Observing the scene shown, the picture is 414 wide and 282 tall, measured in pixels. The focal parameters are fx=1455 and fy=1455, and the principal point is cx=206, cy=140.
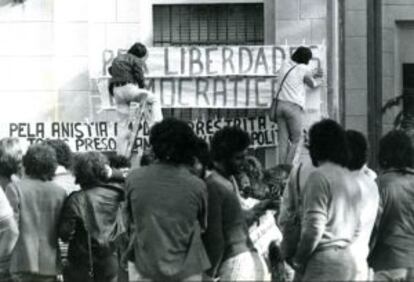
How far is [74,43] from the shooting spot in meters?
21.2

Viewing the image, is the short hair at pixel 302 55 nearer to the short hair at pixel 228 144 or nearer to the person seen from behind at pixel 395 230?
the person seen from behind at pixel 395 230

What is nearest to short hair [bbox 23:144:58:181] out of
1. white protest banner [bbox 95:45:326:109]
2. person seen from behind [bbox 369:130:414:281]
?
person seen from behind [bbox 369:130:414:281]

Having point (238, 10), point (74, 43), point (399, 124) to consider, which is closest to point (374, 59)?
point (399, 124)

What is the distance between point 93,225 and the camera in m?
12.8

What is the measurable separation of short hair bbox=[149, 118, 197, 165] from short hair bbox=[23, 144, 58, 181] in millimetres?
2012

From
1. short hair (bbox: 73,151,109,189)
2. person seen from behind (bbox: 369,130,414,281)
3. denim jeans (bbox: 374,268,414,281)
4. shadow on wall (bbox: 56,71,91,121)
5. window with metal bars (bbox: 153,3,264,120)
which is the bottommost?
denim jeans (bbox: 374,268,414,281)

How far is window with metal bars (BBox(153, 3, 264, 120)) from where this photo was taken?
21.8m

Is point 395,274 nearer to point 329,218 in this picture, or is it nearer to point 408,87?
point 329,218

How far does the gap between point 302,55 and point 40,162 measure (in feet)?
24.6

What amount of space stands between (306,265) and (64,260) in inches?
135

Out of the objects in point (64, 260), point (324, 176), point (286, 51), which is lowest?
point (64, 260)

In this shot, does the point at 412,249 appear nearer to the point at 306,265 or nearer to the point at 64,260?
the point at 306,265

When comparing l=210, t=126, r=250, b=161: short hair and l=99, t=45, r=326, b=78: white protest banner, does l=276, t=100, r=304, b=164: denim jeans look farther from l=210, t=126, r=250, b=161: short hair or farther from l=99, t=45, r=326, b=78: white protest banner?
l=210, t=126, r=250, b=161: short hair

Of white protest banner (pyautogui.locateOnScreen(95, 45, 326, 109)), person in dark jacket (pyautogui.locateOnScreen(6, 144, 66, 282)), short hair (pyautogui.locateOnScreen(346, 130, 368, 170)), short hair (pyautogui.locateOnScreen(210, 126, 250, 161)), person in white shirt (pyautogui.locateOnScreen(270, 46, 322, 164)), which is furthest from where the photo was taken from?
white protest banner (pyautogui.locateOnScreen(95, 45, 326, 109))
